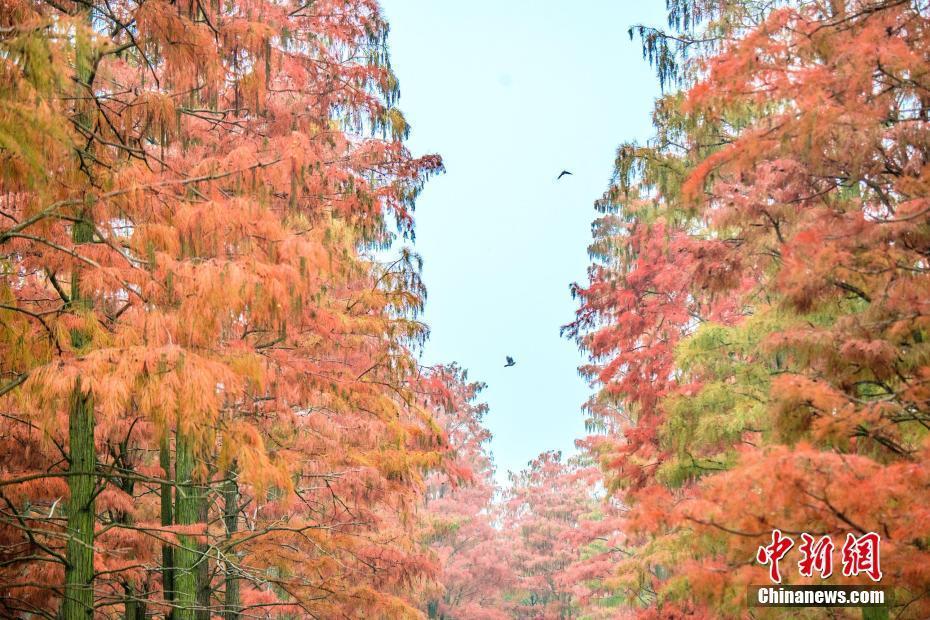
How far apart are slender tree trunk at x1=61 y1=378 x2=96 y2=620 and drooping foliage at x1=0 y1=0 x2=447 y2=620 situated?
0.02m

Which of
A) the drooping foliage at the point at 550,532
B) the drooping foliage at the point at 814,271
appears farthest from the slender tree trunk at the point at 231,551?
the drooping foliage at the point at 550,532

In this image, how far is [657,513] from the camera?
204 inches

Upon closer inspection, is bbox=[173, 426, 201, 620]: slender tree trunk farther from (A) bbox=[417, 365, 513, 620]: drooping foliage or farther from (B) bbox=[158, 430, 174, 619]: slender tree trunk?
(A) bbox=[417, 365, 513, 620]: drooping foliage

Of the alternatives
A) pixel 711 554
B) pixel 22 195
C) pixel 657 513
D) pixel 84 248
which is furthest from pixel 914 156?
pixel 22 195

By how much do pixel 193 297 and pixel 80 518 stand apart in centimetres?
209

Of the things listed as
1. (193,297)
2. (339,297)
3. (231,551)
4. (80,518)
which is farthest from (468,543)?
(193,297)

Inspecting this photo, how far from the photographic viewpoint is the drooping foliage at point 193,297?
490 cm

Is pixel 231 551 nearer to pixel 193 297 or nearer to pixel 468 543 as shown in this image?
pixel 193 297

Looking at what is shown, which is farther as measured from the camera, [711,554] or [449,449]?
[449,449]

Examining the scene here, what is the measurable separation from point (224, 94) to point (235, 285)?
4513 millimetres

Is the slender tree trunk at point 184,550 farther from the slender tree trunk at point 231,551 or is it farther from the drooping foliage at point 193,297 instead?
the slender tree trunk at point 231,551

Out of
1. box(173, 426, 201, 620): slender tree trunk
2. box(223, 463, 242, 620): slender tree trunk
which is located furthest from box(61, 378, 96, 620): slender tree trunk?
box(223, 463, 242, 620): slender tree trunk

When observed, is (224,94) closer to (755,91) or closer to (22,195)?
Result: (22,195)

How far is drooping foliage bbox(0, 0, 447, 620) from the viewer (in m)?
4.90
